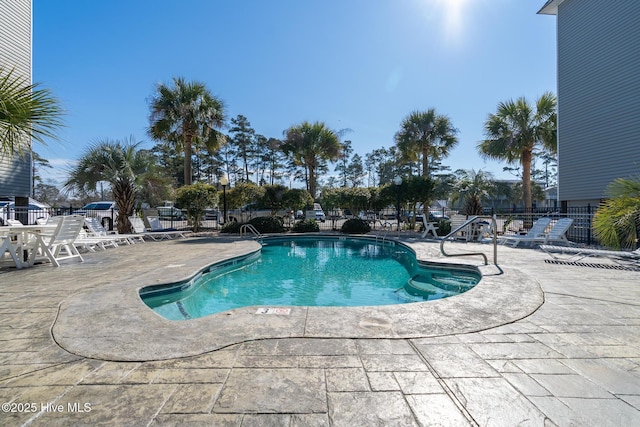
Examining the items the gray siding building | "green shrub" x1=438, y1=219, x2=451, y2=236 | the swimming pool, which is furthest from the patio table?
the gray siding building

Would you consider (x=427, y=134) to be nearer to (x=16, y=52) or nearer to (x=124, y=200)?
(x=124, y=200)

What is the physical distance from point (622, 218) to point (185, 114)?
641 inches

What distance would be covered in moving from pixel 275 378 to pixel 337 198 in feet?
48.6

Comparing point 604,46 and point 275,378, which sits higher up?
point 604,46

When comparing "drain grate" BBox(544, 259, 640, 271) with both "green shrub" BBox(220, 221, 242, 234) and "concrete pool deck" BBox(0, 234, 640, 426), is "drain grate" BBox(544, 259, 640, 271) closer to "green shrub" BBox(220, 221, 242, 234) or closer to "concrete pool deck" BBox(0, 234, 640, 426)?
"concrete pool deck" BBox(0, 234, 640, 426)

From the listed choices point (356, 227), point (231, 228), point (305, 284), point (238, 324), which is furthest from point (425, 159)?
point (238, 324)

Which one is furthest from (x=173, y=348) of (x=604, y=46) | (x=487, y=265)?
(x=604, y=46)

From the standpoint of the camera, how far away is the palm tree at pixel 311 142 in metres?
18.7

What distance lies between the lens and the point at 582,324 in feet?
9.07

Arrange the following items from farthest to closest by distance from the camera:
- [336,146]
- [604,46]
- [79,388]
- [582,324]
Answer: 1. [336,146]
2. [604,46]
3. [582,324]
4. [79,388]

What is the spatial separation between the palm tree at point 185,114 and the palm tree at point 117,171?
12.0 feet

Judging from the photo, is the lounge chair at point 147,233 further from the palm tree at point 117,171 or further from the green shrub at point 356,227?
the green shrub at point 356,227

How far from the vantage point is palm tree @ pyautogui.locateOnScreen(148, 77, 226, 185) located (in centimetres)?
1488

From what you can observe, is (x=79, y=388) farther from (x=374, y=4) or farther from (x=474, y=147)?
(x=474, y=147)
